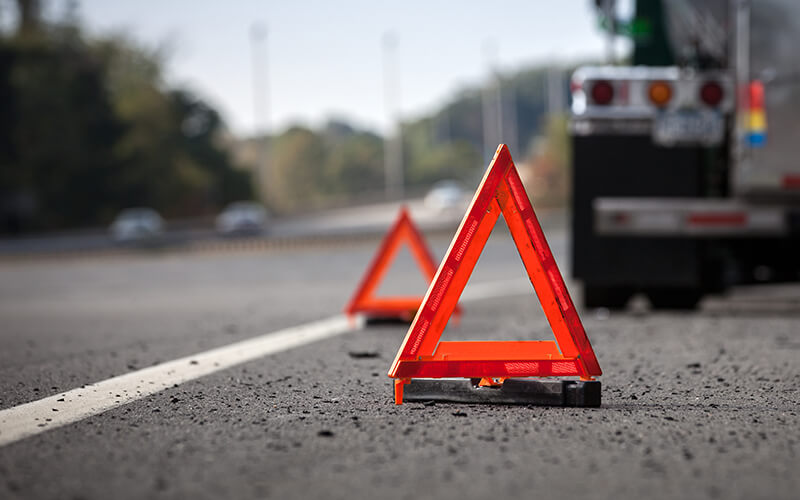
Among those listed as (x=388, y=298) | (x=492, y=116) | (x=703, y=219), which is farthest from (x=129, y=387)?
(x=492, y=116)

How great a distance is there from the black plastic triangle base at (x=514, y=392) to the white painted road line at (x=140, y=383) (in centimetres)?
140

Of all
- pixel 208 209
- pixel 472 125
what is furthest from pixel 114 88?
pixel 472 125

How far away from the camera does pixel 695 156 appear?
337 inches

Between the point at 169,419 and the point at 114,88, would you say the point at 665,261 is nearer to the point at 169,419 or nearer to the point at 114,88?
the point at 169,419

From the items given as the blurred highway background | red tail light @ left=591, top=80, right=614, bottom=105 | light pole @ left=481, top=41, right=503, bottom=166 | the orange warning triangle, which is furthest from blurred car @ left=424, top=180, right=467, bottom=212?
red tail light @ left=591, top=80, right=614, bottom=105

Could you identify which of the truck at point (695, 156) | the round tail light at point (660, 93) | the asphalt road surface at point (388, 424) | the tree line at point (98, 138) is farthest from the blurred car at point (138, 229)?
the round tail light at point (660, 93)

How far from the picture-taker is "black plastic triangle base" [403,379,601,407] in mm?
4660

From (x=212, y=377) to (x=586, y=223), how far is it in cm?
393

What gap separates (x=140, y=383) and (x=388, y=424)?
1.80 meters

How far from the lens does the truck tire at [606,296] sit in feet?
30.1

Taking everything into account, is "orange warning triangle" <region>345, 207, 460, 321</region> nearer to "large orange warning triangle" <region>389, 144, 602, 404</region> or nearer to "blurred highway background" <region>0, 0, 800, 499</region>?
"blurred highway background" <region>0, 0, 800, 499</region>

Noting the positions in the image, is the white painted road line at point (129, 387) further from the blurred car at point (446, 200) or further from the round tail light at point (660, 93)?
the blurred car at point (446, 200)

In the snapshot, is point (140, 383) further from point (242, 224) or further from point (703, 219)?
point (242, 224)

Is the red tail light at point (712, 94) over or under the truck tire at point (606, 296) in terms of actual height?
over
